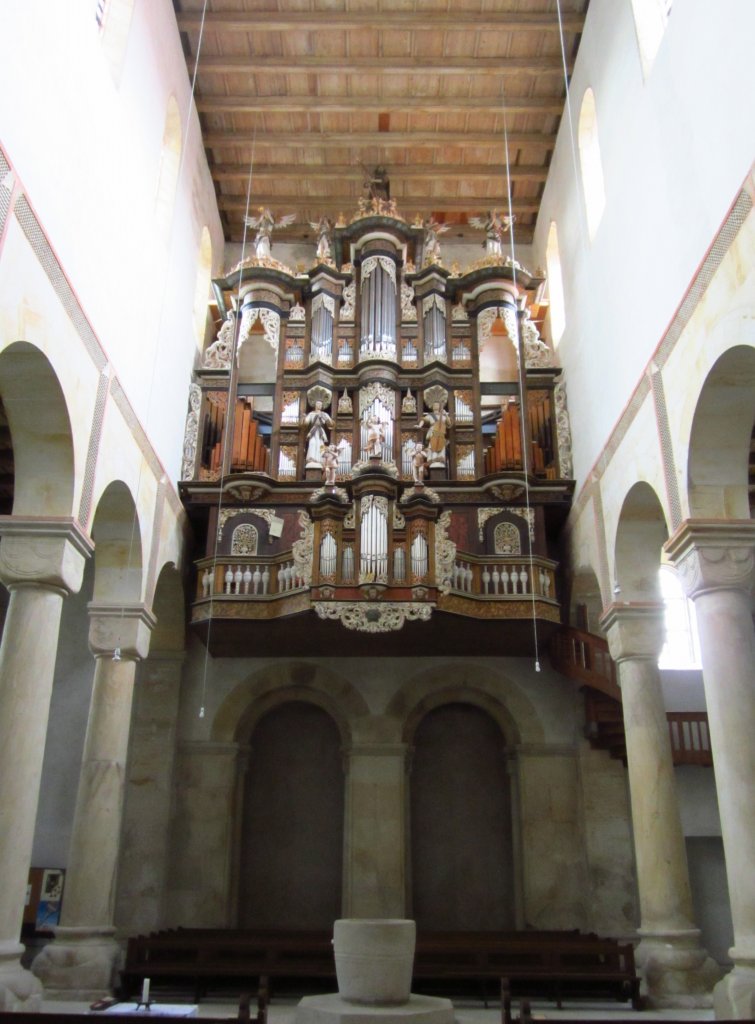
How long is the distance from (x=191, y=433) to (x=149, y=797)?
21.1 ft

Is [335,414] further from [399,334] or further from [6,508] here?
[6,508]

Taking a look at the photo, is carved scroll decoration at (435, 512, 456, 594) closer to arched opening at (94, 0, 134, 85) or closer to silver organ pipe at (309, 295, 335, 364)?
silver organ pipe at (309, 295, 335, 364)

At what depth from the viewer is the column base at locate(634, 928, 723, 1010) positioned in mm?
10562

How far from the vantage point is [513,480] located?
15555 mm

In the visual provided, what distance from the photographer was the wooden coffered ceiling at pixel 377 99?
16031mm

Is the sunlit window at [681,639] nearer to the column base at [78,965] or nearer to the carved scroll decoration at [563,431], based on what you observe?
the carved scroll decoration at [563,431]

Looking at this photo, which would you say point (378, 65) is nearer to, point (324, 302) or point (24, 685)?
point (324, 302)

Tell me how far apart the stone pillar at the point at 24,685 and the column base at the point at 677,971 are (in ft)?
22.5

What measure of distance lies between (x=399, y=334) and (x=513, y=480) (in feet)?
14.3

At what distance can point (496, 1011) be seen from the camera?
10.7 meters

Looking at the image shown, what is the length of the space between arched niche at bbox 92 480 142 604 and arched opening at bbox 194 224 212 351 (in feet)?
18.8

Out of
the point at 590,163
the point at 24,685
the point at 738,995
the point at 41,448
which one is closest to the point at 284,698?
the point at 24,685

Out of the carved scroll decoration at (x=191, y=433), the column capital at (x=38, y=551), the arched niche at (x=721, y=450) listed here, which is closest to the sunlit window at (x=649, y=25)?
the arched niche at (x=721, y=450)

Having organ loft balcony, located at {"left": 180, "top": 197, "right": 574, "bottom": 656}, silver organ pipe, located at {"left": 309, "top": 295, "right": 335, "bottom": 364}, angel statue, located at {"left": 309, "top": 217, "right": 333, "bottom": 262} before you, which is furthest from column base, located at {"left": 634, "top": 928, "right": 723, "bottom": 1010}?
angel statue, located at {"left": 309, "top": 217, "right": 333, "bottom": 262}
